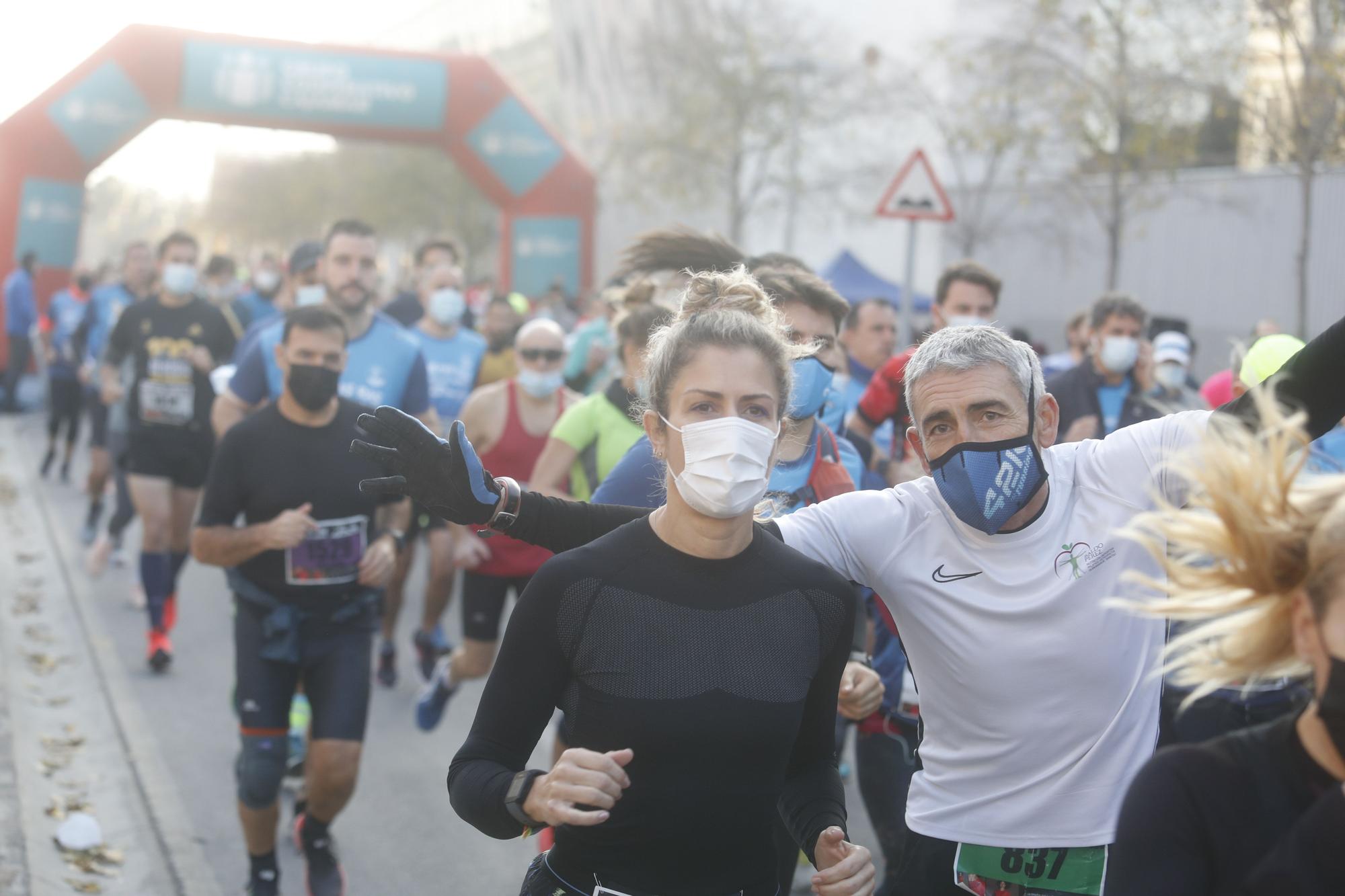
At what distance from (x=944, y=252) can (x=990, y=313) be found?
94.8ft

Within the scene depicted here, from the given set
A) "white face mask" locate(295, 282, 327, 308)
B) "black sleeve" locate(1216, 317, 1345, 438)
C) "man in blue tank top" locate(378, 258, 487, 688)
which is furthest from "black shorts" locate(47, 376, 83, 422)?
"black sleeve" locate(1216, 317, 1345, 438)

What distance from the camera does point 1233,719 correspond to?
15.6 feet

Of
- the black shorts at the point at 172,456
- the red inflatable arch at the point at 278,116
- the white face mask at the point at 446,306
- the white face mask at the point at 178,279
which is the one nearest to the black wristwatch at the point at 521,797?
the black shorts at the point at 172,456

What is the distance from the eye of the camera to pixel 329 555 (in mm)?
5211

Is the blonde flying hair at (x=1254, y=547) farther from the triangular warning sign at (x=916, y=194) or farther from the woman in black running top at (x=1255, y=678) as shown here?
the triangular warning sign at (x=916, y=194)

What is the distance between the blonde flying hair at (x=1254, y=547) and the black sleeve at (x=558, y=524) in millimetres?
1394

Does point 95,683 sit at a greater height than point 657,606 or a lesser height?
lesser

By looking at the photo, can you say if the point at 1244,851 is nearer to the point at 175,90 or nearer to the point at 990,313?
the point at 990,313

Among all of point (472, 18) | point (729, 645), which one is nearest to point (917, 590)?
point (729, 645)

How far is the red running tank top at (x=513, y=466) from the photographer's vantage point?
6.97 metres

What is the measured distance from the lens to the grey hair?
3.00 m

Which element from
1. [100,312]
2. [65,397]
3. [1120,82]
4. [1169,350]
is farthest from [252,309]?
[1120,82]

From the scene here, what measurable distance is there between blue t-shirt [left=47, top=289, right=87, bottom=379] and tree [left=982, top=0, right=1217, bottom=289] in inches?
470

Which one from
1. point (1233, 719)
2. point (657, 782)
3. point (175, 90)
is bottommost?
point (1233, 719)
